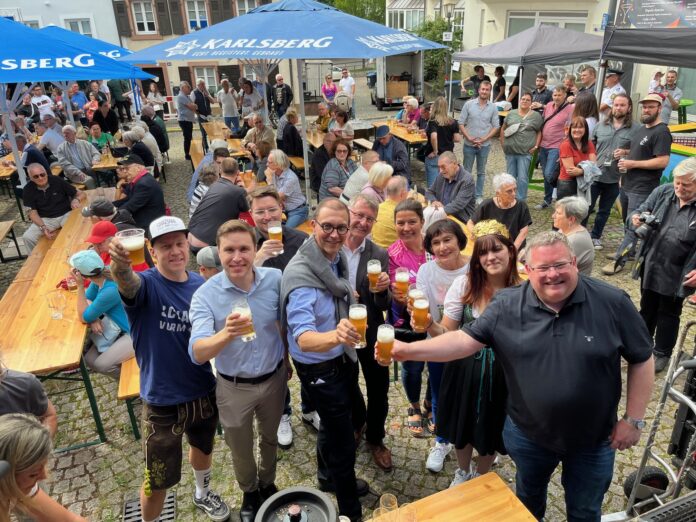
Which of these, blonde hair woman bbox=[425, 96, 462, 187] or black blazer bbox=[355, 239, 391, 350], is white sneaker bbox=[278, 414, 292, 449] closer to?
black blazer bbox=[355, 239, 391, 350]

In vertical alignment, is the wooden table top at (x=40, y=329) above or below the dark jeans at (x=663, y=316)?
above

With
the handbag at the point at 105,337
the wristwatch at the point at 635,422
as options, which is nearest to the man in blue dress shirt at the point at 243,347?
the handbag at the point at 105,337

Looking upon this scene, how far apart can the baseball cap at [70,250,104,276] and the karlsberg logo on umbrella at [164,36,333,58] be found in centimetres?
327

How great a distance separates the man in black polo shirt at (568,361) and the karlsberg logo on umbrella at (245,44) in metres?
4.27

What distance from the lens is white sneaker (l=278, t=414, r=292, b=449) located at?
13.0 feet

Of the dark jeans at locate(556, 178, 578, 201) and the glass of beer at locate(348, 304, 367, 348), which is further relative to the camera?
the dark jeans at locate(556, 178, 578, 201)

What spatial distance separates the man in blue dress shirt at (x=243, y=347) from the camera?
2672 millimetres

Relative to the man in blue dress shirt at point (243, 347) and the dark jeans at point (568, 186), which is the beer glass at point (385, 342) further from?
the dark jeans at point (568, 186)

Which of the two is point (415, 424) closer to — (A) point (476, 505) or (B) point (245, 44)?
(A) point (476, 505)

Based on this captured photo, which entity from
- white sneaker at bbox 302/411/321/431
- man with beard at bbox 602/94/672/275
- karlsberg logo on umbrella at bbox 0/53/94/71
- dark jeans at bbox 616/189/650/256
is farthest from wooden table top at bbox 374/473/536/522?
karlsberg logo on umbrella at bbox 0/53/94/71

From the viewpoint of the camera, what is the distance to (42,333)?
13.2 ft

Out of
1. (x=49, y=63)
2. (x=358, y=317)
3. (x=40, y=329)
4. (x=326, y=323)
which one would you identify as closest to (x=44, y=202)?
(x=49, y=63)

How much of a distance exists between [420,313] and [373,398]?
0.99 meters

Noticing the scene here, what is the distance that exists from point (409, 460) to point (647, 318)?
286 centimetres
